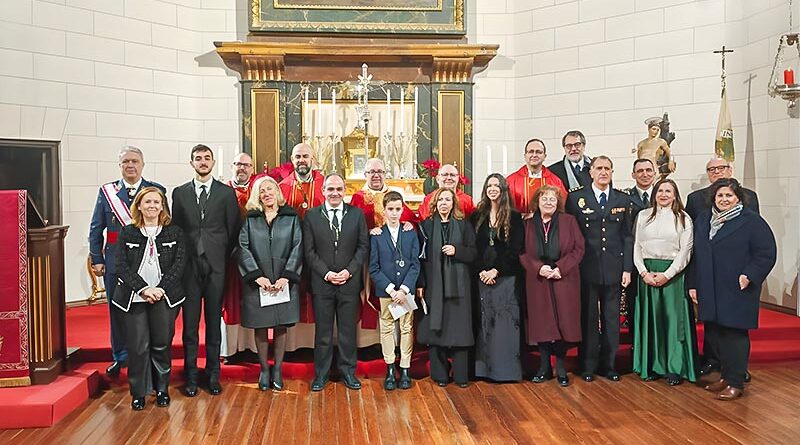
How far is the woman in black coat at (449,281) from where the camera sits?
4398mm

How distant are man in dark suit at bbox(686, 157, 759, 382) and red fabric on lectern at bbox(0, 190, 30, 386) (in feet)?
13.8

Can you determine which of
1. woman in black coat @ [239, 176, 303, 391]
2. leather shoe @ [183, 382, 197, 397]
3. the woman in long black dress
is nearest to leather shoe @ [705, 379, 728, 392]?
the woman in long black dress

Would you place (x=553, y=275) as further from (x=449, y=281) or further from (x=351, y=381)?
(x=351, y=381)

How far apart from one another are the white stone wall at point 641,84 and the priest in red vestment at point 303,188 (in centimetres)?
302

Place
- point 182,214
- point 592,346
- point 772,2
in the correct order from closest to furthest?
point 182,214 < point 592,346 < point 772,2

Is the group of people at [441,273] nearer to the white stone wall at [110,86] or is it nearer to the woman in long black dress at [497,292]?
the woman in long black dress at [497,292]

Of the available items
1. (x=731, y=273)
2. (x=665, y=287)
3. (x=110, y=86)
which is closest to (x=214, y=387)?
(x=665, y=287)

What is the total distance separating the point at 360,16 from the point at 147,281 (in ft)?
13.8

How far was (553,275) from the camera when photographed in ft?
14.5

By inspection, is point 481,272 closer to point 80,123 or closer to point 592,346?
point 592,346

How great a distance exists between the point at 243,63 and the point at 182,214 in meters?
3.25

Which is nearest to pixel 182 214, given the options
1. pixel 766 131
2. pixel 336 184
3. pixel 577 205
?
pixel 336 184

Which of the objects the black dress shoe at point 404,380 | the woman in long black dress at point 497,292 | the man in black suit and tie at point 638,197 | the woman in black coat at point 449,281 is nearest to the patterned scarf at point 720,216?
the man in black suit and tie at point 638,197

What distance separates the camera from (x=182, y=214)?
4.23 metres
